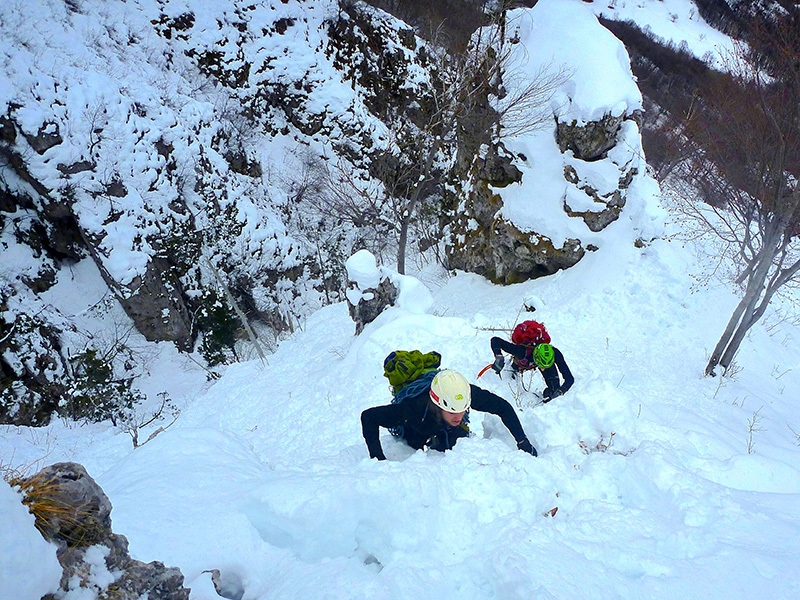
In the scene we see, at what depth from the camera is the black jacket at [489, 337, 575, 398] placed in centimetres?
504

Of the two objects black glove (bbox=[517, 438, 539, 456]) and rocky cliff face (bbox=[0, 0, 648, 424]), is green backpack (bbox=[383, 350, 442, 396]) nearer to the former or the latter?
black glove (bbox=[517, 438, 539, 456])

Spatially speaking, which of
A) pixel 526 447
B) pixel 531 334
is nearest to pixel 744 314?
pixel 531 334

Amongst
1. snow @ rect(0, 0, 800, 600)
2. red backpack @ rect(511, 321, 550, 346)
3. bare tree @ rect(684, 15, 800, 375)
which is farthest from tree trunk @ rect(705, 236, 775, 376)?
red backpack @ rect(511, 321, 550, 346)

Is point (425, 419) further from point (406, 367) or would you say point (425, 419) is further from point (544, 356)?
point (544, 356)

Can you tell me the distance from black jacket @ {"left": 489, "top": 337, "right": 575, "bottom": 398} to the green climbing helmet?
5 centimetres

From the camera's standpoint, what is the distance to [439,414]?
3312 mm

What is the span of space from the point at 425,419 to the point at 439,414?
18 centimetres

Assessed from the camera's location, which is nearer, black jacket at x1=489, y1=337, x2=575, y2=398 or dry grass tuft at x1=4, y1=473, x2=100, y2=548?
dry grass tuft at x1=4, y1=473, x2=100, y2=548

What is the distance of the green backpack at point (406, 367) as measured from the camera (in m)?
3.80

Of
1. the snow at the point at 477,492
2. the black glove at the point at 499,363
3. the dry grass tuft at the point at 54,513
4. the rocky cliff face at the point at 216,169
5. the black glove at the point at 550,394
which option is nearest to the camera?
the dry grass tuft at the point at 54,513

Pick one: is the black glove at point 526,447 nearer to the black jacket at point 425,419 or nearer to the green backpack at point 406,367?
the black jacket at point 425,419

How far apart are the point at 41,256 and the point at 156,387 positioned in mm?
5984

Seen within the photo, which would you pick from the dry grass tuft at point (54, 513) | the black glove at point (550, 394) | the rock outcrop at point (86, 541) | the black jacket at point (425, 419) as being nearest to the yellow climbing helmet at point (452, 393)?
the black jacket at point (425, 419)

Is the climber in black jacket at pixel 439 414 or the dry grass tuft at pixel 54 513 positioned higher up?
the climber in black jacket at pixel 439 414
